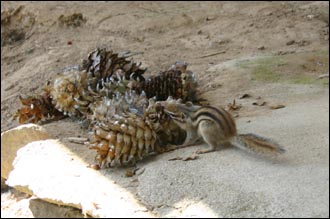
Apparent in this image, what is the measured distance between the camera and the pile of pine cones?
7.42ft

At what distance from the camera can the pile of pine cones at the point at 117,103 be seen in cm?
226

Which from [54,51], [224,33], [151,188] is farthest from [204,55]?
[151,188]

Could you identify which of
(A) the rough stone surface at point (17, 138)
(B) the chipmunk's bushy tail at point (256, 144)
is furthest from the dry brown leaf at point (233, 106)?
(A) the rough stone surface at point (17, 138)

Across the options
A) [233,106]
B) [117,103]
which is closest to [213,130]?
[117,103]

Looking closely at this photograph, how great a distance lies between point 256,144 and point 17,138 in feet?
4.65

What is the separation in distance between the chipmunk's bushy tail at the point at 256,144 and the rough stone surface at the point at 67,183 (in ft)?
1.35

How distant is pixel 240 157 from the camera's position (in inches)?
79.5

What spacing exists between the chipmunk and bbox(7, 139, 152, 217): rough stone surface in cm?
37

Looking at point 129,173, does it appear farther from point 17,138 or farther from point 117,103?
point 17,138

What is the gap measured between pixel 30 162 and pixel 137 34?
2381 mm

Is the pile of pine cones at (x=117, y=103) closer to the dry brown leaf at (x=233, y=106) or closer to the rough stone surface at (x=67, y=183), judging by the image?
the rough stone surface at (x=67, y=183)

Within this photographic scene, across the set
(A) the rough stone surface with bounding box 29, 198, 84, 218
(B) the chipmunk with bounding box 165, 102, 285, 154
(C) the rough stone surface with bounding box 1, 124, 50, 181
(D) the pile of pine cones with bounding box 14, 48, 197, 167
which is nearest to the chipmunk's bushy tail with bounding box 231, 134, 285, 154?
(B) the chipmunk with bounding box 165, 102, 285, 154

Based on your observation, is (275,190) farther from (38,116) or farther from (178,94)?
(38,116)

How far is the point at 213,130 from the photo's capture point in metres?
Result: 2.21
